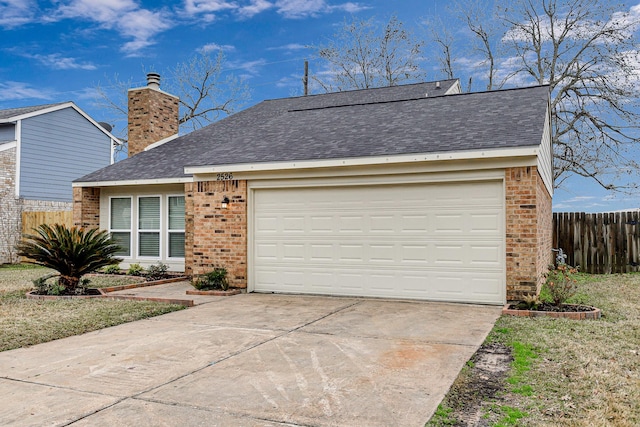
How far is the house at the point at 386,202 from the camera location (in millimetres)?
8195

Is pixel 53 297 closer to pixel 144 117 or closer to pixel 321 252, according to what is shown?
pixel 321 252

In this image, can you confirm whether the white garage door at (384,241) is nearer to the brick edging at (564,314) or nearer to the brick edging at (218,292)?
the brick edging at (218,292)

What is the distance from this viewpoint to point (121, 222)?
13.9 meters

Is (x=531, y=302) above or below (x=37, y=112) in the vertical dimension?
below

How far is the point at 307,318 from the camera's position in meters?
7.25

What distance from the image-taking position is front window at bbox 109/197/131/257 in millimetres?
13734

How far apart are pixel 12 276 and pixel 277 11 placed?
15.8 metres

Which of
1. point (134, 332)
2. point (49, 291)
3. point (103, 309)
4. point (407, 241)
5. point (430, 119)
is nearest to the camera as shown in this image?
point (134, 332)

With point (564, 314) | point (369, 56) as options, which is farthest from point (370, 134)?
point (369, 56)

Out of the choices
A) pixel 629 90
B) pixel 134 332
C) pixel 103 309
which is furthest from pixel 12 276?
pixel 629 90

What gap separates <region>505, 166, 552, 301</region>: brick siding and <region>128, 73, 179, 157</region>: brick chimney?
38.3 ft

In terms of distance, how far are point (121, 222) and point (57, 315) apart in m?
6.59

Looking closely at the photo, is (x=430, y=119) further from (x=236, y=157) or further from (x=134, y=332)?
(x=134, y=332)

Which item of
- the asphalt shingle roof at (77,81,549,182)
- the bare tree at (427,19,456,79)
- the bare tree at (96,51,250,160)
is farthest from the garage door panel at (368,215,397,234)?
the bare tree at (96,51,250,160)
